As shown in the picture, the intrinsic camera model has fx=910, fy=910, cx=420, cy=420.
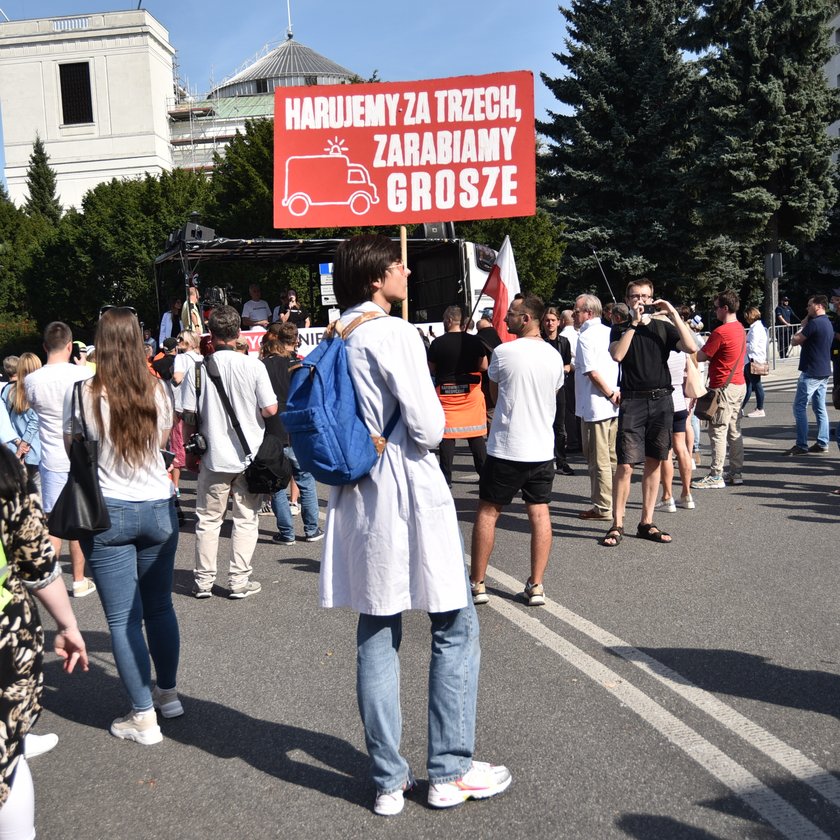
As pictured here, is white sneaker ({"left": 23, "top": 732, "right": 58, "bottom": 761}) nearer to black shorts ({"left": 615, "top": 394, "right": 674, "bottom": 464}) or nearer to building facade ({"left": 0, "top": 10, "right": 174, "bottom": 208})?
black shorts ({"left": 615, "top": 394, "right": 674, "bottom": 464})

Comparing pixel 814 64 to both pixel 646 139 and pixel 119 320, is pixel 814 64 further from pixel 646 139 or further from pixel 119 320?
pixel 119 320

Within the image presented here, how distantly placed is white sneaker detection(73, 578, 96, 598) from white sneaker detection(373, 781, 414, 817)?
3.64 meters

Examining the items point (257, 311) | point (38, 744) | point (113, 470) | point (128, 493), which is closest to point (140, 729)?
point (38, 744)

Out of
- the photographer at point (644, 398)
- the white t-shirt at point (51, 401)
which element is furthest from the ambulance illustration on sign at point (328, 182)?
the white t-shirt at point (51, 401)

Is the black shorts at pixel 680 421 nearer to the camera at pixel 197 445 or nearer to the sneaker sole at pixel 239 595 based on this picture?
the sneaker sole at pixel 239 595

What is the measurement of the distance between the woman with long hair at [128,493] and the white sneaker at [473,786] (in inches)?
53.4

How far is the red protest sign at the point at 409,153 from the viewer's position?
344 inches

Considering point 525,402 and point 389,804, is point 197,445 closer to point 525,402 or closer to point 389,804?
point 525,402

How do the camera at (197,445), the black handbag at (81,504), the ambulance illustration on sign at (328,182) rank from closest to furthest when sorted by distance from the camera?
the black handbag at (81,504)
the camera at (197,445)
the ambulance illustration on sign at (328,182)

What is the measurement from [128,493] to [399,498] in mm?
1389

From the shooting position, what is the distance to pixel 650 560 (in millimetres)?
6469

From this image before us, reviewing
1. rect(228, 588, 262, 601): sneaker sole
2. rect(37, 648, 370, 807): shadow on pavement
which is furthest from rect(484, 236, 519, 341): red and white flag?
rect(37, 648, 370, 807): shadow on pavement

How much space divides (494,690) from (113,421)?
2081 mm

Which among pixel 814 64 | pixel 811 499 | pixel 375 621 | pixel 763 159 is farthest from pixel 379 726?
pixel 814 64
